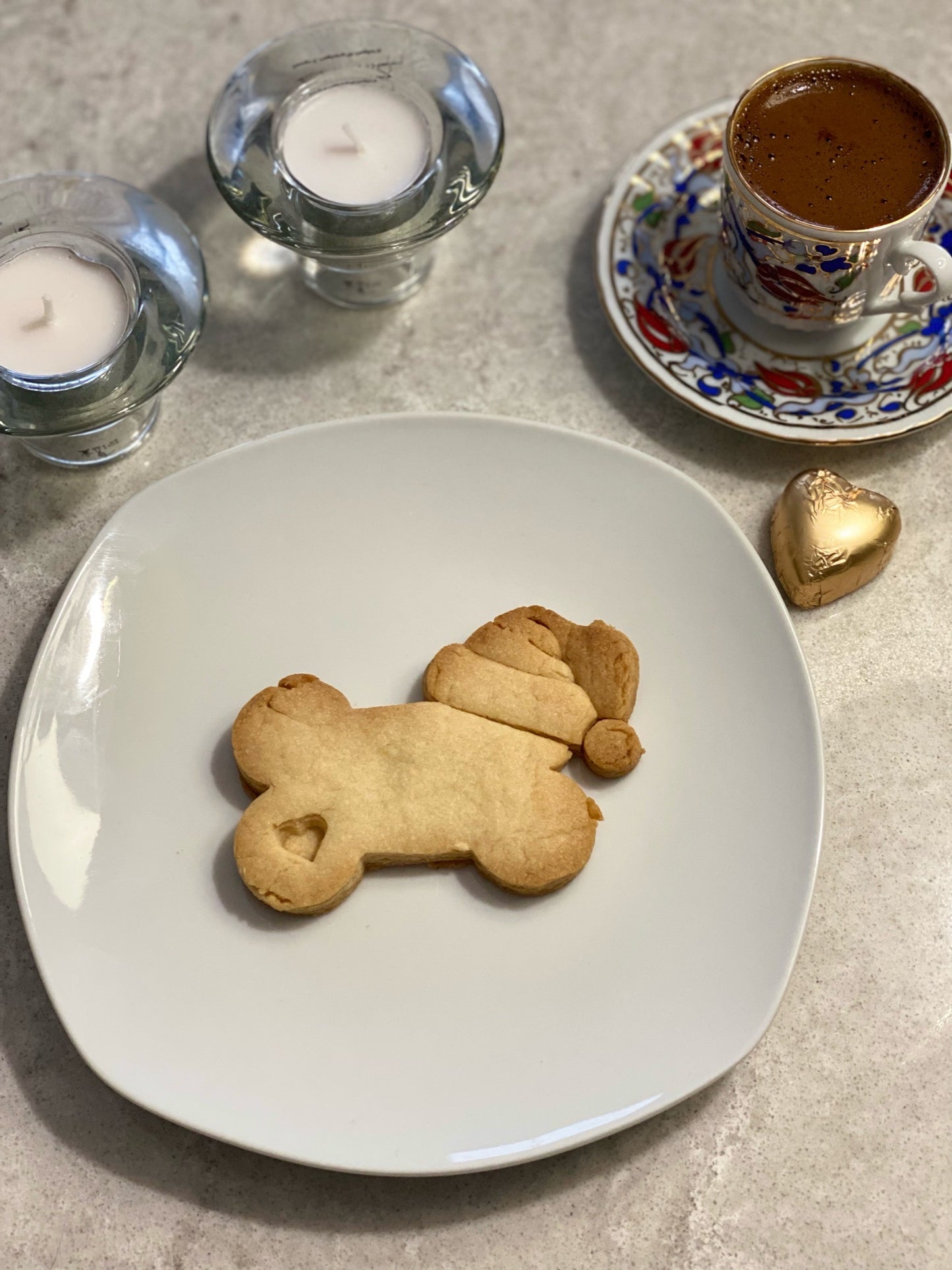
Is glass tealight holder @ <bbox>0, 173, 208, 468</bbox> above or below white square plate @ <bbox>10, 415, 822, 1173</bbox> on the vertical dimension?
above

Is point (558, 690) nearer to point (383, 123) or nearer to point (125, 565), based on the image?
point (125, 565)

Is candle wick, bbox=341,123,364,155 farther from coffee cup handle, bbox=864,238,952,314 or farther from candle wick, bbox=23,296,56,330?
coffee cup handle, bbox=864,238,952,314

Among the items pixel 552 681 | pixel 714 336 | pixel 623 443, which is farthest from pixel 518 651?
pixel 714 336

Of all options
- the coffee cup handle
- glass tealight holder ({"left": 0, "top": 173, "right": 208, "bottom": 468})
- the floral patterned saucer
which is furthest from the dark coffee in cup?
glass tealight holder ({"left": 0, "top": 173, "right": 208, "bottom": 468})

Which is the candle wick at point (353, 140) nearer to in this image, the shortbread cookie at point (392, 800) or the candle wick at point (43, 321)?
the candle wick at point (43, 321)

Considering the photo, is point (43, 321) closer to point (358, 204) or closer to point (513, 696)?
point (358, 204)

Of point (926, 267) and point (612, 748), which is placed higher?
point (926, 267)

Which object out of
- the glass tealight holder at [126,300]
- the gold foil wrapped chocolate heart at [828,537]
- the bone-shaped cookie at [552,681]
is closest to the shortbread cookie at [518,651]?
the bone-shaped cookie at [552,681]
